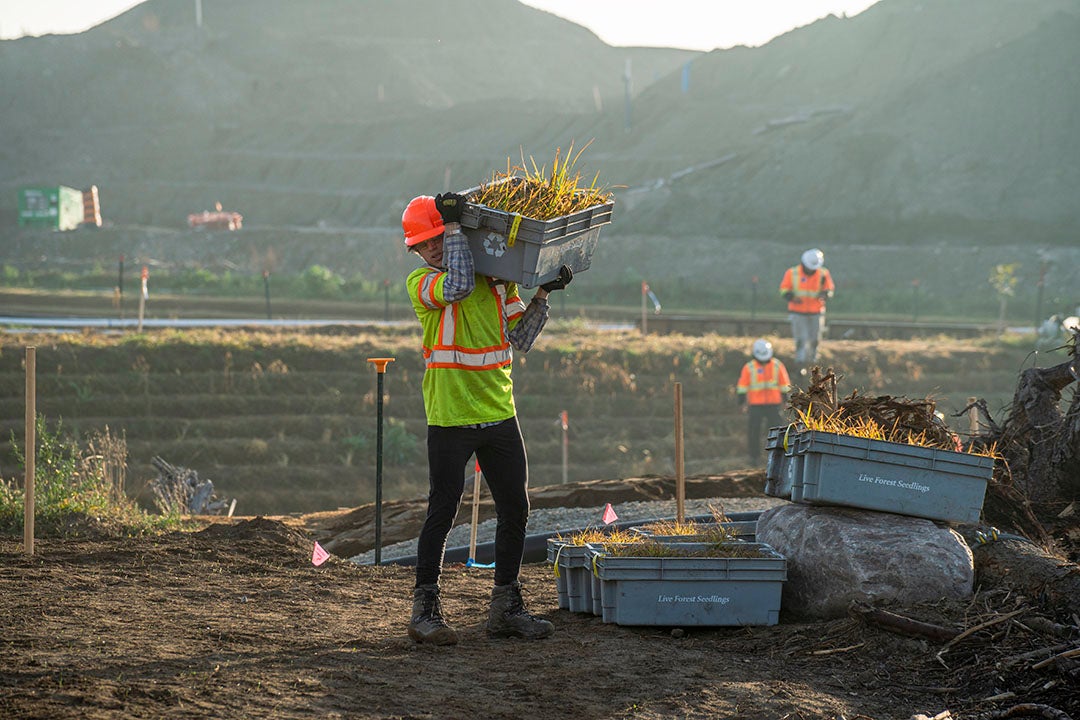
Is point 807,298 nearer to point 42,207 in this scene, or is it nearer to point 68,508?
point 68,508

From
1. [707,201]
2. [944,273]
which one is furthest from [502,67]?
[944,273]

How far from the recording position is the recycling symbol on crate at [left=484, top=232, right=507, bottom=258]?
20.4 ft

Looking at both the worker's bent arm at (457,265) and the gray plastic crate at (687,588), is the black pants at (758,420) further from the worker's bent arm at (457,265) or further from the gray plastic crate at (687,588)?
the worker's bent arm at (457,265)

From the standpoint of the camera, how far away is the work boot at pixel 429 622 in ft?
20.0

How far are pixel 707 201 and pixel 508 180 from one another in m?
55.6

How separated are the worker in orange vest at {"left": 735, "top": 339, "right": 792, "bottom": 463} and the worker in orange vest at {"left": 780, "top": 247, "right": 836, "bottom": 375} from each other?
2.19m

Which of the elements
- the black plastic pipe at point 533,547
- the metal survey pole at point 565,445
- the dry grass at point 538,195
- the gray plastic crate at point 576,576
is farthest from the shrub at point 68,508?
the metal survey pole at point 565,445

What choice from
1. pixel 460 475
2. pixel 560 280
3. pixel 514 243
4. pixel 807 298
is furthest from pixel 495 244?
pixel 807 298

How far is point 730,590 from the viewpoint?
6.70m

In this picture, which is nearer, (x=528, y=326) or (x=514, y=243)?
(x=514, y=243)

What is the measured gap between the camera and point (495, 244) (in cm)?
624

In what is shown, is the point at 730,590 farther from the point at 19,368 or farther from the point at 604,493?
the point at 19,368

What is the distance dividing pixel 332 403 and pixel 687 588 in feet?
46.6

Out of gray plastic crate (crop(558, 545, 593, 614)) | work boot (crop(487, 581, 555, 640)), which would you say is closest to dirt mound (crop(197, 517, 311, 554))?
gray plastic crate (crop(558, 545, 593, 614))
